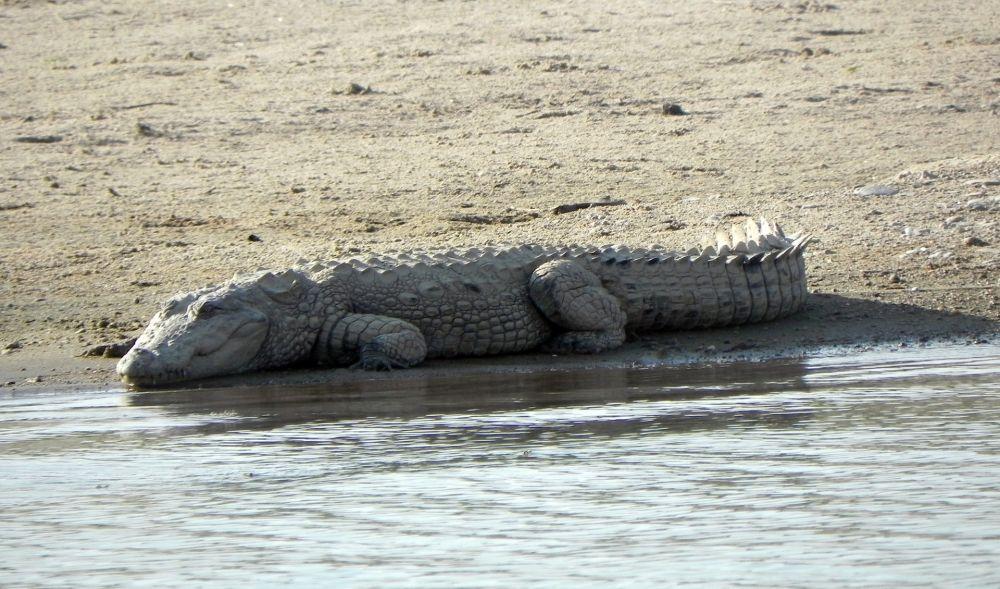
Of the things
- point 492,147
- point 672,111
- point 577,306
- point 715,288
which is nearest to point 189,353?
point 577,306

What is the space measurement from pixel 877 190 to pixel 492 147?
2714 mm

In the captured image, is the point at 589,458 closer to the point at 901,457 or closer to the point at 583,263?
the point at 901,457

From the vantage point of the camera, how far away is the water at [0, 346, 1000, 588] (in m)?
3.82

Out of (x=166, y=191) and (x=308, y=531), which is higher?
(x=166, y=191)

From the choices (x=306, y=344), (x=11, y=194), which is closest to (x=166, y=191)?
(x=11, y=194)

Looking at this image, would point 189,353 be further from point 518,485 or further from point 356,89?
point 356,89

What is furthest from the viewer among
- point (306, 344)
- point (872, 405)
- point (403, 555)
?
point (306, 344)

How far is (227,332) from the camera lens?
6496 mm

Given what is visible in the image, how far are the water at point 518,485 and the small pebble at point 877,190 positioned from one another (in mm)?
3147

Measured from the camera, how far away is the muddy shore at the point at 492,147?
7750 mm

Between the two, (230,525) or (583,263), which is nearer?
(230,525)

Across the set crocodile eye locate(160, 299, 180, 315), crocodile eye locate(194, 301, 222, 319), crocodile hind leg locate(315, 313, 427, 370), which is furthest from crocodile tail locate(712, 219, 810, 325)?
crocodile eye locate(160, 299, 180, 315)

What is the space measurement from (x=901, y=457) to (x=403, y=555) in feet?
5.73

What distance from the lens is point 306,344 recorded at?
6.72 m
